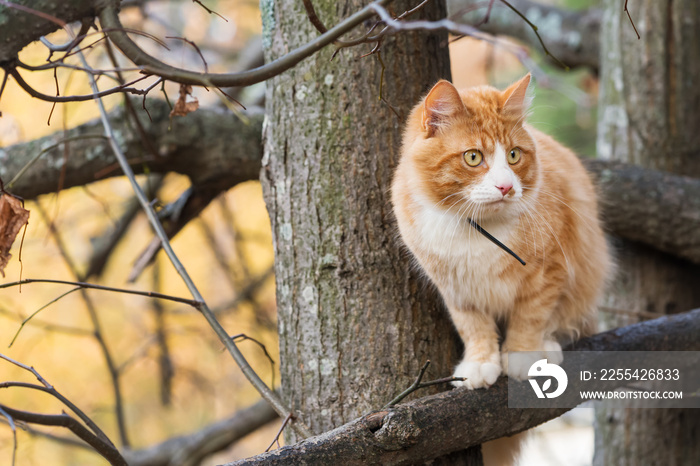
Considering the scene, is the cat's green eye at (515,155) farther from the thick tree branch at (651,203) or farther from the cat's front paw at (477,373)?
the thick tree branch at (651,203)

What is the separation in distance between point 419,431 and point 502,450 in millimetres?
760

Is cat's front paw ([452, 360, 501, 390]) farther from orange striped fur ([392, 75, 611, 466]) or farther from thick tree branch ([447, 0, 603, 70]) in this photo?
thick tree branch ([447, 0, 603, 70])

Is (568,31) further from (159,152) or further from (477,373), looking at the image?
(477,373)

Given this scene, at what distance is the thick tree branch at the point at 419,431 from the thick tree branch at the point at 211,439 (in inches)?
60.3

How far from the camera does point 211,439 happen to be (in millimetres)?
3014

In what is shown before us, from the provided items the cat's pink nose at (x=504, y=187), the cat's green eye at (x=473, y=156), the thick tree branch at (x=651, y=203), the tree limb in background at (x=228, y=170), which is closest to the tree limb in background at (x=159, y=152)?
the tree limb in background at (x=228, y=170)

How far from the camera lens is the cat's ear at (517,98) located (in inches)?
67.1

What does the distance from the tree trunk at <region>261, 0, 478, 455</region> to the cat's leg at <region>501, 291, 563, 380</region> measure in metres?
0.21

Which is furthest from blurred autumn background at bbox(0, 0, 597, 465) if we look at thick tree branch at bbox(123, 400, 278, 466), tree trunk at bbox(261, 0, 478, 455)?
tree trunk at bbox(261, 0, 478, 455)

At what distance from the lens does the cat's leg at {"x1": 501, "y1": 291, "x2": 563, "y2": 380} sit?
1865 mm

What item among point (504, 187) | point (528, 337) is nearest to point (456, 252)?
point (504, 187)

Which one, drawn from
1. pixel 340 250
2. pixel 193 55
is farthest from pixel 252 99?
pixel 340 250

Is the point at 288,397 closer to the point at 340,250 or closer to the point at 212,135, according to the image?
the point at 340,250

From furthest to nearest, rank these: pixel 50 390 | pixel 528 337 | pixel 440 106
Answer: pixel 528 337, pixel 440 106, pixel 50 390
